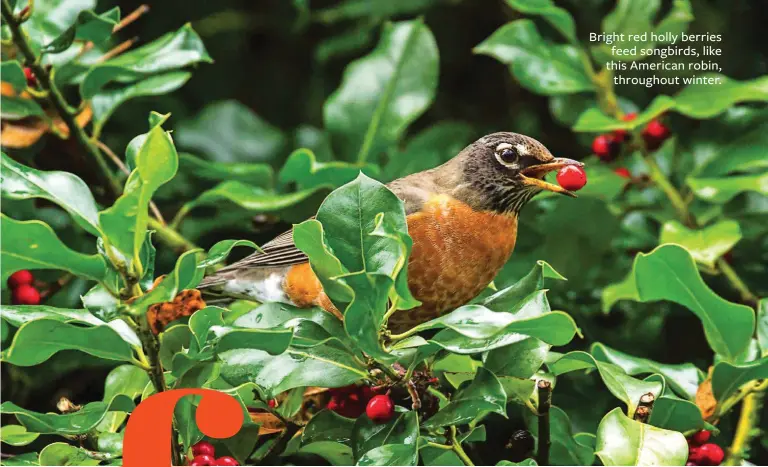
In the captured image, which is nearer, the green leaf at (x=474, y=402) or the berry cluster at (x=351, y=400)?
the green leaf at (x=474, y=402)

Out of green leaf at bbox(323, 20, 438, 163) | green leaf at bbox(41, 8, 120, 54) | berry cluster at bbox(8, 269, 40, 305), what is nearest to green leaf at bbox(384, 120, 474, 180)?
green leaf at bbox(323, 20, 438, 163)

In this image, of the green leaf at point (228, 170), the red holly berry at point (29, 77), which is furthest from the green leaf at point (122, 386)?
the red holly berry at point (29, 77)

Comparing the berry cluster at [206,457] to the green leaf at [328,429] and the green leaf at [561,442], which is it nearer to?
the green leaf at [328,429]

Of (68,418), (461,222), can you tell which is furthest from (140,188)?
(461,222)

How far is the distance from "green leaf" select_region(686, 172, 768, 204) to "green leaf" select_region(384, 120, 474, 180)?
780 mm


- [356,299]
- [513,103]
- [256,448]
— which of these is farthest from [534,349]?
[513,103]

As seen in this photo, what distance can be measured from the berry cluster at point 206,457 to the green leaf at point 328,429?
13cm

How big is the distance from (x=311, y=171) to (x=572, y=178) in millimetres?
729

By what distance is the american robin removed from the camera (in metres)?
1.91

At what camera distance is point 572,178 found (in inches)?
66.9

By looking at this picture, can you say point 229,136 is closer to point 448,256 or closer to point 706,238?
point 448,256

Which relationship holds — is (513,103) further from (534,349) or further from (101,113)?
(534,349)

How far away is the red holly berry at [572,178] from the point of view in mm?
1693

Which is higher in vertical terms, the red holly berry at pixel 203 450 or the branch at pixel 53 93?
the branch at pixel 53 93
